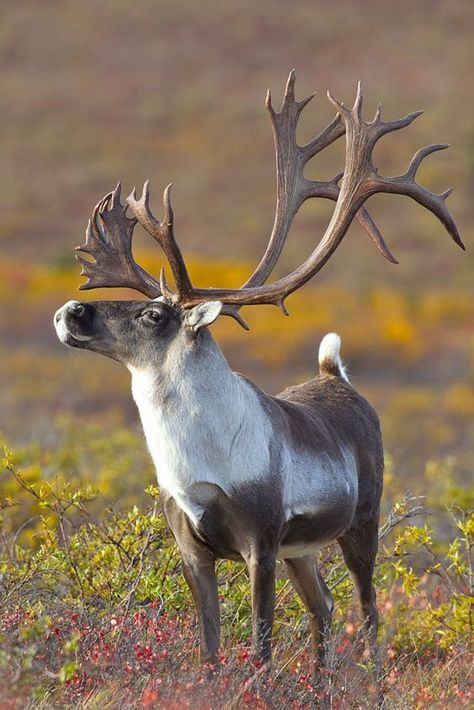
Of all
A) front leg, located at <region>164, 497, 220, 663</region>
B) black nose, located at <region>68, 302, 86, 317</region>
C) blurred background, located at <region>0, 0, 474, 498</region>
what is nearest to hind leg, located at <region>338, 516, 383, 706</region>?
front leg, located at <region>164, 497, 220, 663</region>

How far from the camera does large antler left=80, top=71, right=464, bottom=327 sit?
571 cm

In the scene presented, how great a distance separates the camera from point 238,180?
5497cm

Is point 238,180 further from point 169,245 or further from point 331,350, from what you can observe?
point 169,245

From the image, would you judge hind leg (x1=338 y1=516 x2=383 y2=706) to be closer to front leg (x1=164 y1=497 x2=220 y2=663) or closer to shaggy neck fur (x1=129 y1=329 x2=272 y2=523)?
front leg (x1=164 y1=497 x2=220 y2=663)

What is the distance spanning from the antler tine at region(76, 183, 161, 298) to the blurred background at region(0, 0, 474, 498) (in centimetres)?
62

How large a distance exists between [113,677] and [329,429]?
69.8 inches

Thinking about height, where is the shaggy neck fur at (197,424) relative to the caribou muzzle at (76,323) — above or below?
below

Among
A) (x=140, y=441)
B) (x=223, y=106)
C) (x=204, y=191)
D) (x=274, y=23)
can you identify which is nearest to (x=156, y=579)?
(x=140, y=441)

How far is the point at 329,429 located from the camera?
245 inches

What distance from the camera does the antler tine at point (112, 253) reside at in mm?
6047

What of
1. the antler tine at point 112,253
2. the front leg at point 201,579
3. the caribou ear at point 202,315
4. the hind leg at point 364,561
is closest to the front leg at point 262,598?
the front leg at point 201,579

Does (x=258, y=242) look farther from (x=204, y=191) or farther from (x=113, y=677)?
(x=113, y=677)

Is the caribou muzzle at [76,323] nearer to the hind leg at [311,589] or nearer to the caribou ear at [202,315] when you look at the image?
the caribou ear at [202,315]

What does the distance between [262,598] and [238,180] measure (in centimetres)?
5021
